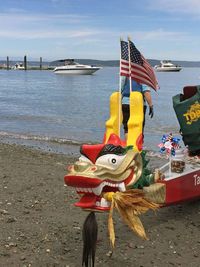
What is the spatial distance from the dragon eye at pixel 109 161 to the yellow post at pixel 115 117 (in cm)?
106

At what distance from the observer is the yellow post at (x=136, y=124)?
495 cm

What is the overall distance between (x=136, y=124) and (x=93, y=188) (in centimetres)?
117

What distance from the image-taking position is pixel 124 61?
600 cm

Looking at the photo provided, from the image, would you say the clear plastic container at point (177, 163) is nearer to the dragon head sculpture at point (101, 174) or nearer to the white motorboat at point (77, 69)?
the dragon head sculpture at point (101, 174)

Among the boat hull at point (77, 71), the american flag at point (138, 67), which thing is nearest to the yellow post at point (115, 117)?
the american flag at point (138, 67)

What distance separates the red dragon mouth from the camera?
13.6 ft

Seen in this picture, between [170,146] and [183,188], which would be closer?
[183,188]

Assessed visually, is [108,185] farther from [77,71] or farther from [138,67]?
[77,71]

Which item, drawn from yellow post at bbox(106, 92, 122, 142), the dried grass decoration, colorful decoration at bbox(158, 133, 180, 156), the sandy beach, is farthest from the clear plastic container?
the dried grass decoration

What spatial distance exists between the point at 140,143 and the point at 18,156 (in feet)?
20.0

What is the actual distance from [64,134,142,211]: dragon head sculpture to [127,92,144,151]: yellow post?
49 cm

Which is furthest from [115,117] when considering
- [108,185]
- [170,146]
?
[108,185]

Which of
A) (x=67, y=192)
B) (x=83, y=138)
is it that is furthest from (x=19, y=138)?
(x=67, y=192)

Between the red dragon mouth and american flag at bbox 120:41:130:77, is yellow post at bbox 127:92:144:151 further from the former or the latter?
american flag at bbox 120:41:130:77
